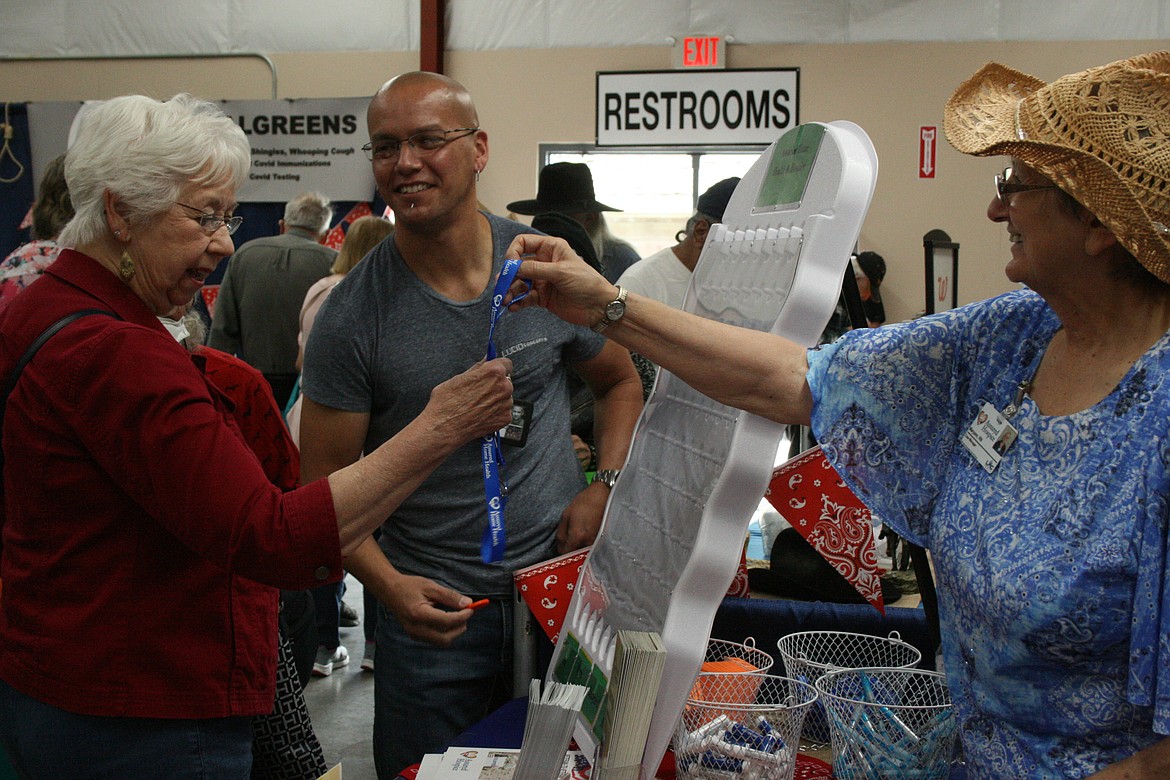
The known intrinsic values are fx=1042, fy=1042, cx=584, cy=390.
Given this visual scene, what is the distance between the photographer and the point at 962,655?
4.01 ft

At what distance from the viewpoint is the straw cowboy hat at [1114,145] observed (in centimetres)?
104

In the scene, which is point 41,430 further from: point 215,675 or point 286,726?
point 286,726

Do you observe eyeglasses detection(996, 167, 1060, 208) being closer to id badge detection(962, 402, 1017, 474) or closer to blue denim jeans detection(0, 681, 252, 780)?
id badge detection(962, 402, 1017, 474)

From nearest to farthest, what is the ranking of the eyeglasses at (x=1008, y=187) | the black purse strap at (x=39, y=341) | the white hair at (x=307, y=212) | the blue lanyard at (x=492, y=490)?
the eyeglasses at (x=1008, y=187), the black purse strap at (x=39, y=341), the blue lanyard at (x=492, y=490), the white hair at (x=307, y=212)

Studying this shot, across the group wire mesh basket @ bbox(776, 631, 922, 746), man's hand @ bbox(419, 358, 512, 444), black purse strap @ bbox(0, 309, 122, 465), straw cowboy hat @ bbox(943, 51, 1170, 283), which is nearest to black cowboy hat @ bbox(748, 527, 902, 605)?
wire mesh basket @ bbox(776, 631, 922, 746)

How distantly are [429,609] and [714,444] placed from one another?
2.15ft

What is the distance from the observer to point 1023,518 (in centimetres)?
113

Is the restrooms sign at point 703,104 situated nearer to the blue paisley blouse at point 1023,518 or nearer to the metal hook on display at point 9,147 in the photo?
the metal hook on display at point 9,147

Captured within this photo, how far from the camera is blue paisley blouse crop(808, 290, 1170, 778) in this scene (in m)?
1.05

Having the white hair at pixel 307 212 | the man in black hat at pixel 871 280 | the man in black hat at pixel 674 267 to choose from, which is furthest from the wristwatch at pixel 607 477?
the man in black hat at pixel 871 280

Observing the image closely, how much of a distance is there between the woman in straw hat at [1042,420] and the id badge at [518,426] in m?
0.47

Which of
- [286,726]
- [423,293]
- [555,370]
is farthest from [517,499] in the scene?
[286,726]

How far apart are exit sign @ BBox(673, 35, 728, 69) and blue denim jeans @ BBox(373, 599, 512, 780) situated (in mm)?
6208

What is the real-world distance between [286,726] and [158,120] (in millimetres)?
989
